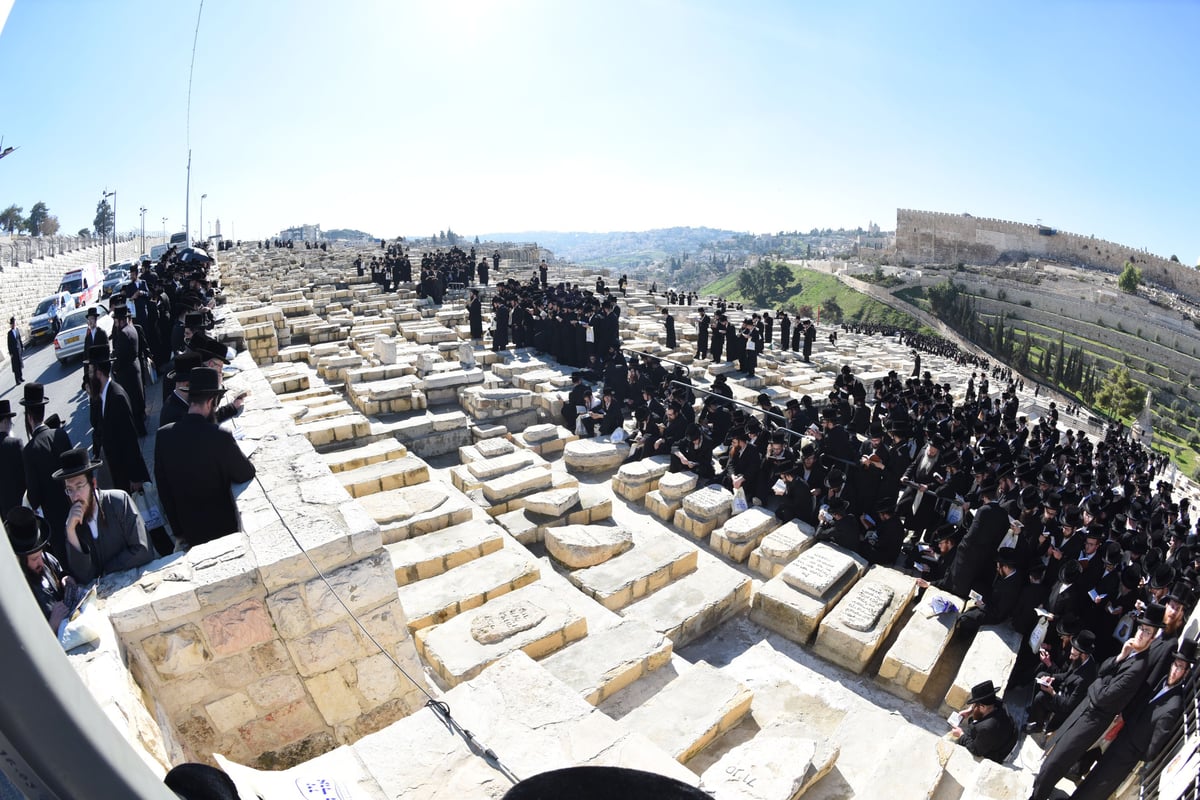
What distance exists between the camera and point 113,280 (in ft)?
88.3

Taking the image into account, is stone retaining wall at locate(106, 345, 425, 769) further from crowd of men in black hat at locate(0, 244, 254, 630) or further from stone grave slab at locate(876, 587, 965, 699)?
stone grave slab at locate(876, 587, 965, 699)

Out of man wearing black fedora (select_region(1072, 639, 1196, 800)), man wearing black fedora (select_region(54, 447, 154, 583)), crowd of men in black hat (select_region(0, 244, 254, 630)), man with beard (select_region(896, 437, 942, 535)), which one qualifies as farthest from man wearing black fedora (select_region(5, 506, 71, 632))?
man with beard (select_region(896, 437, 942, 535))

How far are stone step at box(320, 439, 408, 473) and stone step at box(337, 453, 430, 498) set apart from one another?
0.12 m

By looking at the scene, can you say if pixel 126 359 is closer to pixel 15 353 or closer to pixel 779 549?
pixel 779 549

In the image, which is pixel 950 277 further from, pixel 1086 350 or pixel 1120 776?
pixel 1120 776

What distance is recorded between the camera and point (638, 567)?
20.0 ft

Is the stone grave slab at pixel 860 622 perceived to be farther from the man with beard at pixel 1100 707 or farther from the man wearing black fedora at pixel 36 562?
the man wearing black fedora at pixel 36 562

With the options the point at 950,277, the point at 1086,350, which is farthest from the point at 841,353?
the point at 950,277

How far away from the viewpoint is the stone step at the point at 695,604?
18.1 ft

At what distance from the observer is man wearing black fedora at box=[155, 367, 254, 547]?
3.94 metres

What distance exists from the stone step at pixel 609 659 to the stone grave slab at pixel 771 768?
0.99 m

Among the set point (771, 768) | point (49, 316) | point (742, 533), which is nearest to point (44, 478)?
point (771, 768)

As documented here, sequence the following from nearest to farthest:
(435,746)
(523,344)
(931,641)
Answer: (435,746) < (931,641) < (523,344)

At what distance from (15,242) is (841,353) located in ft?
116
